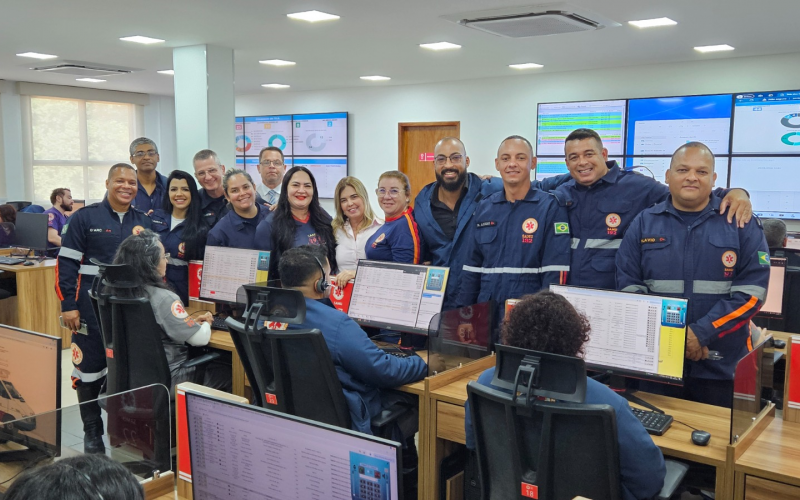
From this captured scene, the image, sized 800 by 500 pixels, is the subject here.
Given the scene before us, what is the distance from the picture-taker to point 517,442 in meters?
Result: 1.82

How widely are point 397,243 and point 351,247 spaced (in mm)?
305

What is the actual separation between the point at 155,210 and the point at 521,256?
245 centimetres

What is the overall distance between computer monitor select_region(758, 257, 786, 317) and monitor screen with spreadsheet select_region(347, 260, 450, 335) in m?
2.01

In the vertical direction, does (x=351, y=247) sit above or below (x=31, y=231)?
above

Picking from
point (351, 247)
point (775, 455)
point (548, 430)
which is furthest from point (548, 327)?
point (351, 247)

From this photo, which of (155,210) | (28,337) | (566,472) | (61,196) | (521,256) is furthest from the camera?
(61,196)

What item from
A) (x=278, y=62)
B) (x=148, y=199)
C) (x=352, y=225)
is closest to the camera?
(x=352, y=225)

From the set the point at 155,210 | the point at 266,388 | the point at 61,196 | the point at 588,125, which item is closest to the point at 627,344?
the point at 266,388

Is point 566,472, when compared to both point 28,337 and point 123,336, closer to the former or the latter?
point 28,337

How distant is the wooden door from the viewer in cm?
947

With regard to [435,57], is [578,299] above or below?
below

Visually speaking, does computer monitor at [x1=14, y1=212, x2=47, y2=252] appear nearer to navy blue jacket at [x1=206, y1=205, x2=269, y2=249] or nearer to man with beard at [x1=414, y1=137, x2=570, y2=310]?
navy blue jacket at [x1=206, y1=205, x2=269, y2=249]

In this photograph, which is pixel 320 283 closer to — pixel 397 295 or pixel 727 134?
pixel 397 295

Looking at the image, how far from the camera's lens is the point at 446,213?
386 cm
